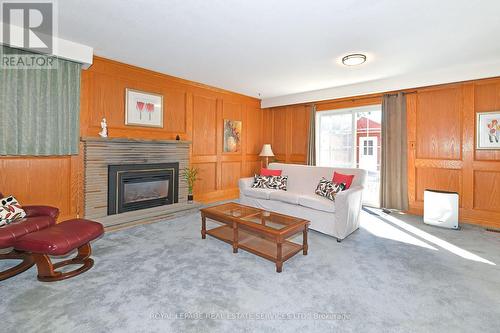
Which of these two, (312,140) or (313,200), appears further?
(312,140)

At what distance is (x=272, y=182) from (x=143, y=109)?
2851mm

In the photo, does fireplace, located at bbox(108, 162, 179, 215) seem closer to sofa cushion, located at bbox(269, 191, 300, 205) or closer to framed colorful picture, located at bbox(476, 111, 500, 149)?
sofa cushion, located at bbox(269, 191, 300, 205)

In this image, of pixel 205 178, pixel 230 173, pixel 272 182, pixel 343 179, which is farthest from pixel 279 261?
pixel 230 173

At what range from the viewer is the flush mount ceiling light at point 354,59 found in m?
3.77

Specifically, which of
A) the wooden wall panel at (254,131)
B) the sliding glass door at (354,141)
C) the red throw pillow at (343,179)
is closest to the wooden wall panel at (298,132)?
the sliding glass door at (354,141)

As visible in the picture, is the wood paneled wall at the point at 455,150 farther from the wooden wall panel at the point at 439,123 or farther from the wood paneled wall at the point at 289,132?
the wood paneled wall at the point at 289,132

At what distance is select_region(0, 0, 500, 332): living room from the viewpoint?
205 centimetres

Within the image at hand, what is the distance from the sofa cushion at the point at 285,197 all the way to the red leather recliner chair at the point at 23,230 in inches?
124

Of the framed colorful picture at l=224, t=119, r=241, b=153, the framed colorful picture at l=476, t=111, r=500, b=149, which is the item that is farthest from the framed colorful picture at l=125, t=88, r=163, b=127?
the framed colorful picture at l=476, t=111, r=500, b=149

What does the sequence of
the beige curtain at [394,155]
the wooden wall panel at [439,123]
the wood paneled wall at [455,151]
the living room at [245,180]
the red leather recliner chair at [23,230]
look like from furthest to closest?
1. the beige curtain at [394,155]
2. the wooden wall panel at [439,123]
3. the wood paneled wall at [455,151]
4. the red leather recliner chair at [23,230]
5. the living room at [245,180]

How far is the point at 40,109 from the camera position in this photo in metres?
3.36

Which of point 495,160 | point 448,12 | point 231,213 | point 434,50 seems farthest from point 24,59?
point 495,160

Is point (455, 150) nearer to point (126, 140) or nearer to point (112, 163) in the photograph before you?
point (126, 140)

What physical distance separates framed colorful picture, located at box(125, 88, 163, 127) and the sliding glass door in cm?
395
